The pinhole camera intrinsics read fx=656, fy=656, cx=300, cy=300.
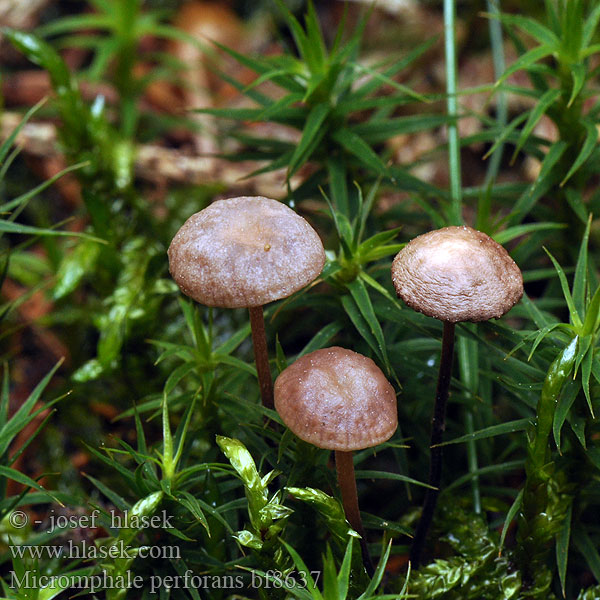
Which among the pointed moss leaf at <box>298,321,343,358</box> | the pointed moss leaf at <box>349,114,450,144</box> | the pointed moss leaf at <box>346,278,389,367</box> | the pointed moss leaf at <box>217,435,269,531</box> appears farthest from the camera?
the pointed moss leaf at <box>349,114,450,144</box>

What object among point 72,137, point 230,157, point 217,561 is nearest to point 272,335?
point 230,157

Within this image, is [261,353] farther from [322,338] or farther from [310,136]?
[310,136]

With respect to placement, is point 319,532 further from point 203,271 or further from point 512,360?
point 203,271

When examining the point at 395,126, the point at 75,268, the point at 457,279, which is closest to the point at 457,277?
the point at 457,279

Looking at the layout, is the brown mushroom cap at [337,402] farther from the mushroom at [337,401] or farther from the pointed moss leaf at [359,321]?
the pointed moss leaf at [359,321]

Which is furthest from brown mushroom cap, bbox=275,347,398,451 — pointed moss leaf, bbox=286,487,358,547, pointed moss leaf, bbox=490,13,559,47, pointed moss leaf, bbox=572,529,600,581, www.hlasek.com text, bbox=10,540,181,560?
pointed moss leaf, bbox=490,13,559,47

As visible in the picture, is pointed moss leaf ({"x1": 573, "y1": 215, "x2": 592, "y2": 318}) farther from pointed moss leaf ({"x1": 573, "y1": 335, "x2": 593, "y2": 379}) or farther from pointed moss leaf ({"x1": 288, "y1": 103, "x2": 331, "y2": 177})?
pointed moss leaf ({"x1": 288, "y1": 103, "x2": 331, "y2": 177})
